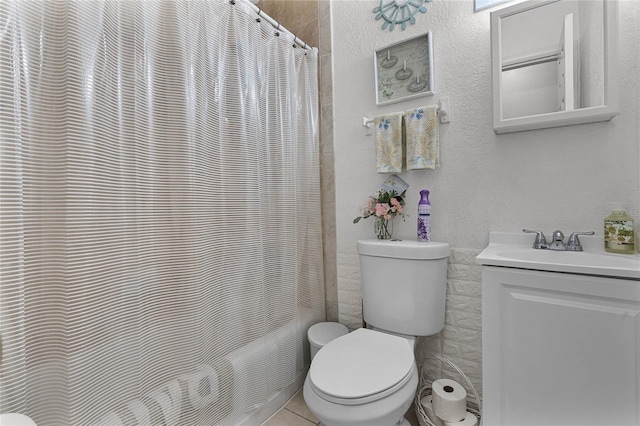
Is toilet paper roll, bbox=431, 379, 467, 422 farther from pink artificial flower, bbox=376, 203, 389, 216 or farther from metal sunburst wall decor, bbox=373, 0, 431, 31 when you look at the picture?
metal sunburst wall decor, bbox=373, 0, 431, 31

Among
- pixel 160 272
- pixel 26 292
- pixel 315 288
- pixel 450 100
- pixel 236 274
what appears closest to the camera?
pixel 26 292

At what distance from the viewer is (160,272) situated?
941 mm

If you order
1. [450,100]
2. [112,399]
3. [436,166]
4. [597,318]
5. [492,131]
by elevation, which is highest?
[450,100]

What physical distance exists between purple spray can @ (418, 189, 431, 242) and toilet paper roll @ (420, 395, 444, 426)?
2.38ft

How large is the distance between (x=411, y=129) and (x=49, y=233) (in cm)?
140

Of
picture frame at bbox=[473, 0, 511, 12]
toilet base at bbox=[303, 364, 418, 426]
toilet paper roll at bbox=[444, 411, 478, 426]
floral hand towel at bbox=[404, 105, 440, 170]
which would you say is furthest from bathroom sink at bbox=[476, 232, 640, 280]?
picture frame at bbox=[473, 0, 511, 12]

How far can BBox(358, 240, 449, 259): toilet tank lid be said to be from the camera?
124cm

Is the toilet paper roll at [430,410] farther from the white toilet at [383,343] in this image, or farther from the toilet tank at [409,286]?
the toilet tank at [409,286]

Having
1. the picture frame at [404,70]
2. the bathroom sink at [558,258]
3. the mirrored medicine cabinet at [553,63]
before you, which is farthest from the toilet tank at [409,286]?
the picture frame at [404,70]

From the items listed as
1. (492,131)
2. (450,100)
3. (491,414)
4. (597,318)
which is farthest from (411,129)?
(491,414)

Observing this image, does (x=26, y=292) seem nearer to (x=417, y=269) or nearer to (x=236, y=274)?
(x=236, y=274)

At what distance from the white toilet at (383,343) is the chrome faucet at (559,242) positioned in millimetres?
339

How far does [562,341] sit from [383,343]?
58cm

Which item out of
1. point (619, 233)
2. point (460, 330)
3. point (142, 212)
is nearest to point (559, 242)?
point (619, 233)
